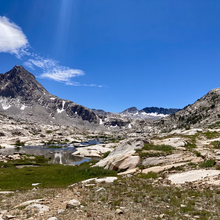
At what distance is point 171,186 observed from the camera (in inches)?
656

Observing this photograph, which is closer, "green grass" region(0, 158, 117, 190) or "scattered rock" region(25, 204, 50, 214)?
"scattered rock" region(25, 204, 50, 214)

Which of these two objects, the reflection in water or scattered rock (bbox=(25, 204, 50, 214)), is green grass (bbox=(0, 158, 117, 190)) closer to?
scattered rock (bbox=(25, 204, 50, 214))

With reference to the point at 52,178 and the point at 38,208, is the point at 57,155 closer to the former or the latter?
the point at 52,178

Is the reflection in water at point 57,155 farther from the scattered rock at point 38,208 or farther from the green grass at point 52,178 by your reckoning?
the scattered rock at point 38,208

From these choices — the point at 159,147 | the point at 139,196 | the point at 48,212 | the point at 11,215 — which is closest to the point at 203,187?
the point at 139,196

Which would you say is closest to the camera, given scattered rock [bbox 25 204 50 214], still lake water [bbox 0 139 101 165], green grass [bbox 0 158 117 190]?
scattered rock [bbox 25 204 50 214]

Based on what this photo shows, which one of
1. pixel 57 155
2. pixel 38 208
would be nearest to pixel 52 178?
pixel 38 208

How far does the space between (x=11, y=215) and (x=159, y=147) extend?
99.0 feet

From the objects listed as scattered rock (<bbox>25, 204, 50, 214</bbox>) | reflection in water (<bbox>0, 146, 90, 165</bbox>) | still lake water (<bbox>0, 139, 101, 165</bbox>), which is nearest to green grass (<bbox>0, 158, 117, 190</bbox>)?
scattered rock (<bbox>25, 204, 50, 214</bbox>)

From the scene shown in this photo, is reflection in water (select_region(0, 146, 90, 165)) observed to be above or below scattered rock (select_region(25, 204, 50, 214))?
below

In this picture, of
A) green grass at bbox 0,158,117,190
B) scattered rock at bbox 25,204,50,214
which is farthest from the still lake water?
scattered rock at bbox 25,204,50,214

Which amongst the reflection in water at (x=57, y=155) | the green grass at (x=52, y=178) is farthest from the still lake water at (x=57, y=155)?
the green grass at (x=52, y=178)

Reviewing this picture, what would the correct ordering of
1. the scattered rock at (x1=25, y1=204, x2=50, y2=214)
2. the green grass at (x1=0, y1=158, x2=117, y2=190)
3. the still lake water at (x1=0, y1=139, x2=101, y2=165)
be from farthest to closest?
1. the still lake water at (x1=0, y1=139, x2=101, y2=165)
2. the green grass at (x1=0, y1=158, x2=117, y2=190)
3. the scattered rock at (x1=25, y1=204, x2=50, y2=214)

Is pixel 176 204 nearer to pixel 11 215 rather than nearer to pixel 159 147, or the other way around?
pixel 11 215
